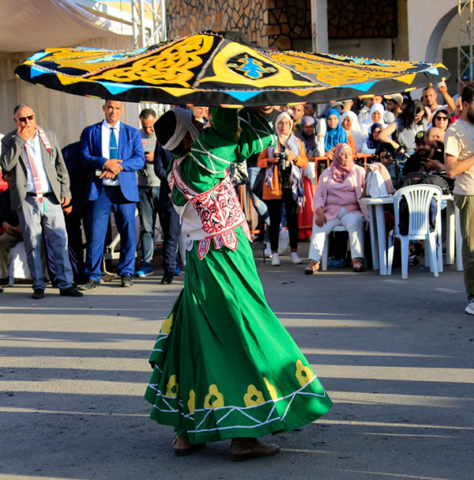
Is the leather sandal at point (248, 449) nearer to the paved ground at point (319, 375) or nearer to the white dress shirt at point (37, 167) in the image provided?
the paved ground at point (319, 375)

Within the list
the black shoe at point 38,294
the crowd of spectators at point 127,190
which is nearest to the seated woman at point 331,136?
the crowd of spectators at point 127,190

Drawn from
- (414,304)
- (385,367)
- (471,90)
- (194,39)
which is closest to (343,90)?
(194,39)

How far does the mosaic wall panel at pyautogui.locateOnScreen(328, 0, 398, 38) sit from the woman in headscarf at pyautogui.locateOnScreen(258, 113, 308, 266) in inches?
546

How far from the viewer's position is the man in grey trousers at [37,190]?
909 cm

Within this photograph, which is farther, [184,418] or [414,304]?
[414,304]

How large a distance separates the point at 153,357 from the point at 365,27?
21613 mm

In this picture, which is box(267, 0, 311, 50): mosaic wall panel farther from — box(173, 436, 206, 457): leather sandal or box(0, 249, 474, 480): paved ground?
box(173, 436, 206, 457): leather sandal

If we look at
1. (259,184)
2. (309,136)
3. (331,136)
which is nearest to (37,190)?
(259,184)

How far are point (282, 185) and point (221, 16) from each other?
14.1 meters

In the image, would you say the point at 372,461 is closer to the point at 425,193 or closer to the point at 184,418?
the point at 184,418

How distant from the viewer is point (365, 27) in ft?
78.8

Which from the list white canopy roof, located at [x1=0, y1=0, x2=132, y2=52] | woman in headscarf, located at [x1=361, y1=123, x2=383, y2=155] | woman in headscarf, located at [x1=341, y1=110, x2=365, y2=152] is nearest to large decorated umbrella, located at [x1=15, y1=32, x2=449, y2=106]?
woman in headscarf, located at [x1=361, y1=123, x2=383, y2=155]

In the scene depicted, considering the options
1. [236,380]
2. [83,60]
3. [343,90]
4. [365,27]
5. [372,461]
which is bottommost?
[372,461]

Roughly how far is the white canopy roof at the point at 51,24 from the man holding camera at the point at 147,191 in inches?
211
